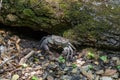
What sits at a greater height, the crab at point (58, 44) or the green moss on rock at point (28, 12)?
the green moss on rock at point (28, 12)

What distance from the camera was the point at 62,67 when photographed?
16.3 ft

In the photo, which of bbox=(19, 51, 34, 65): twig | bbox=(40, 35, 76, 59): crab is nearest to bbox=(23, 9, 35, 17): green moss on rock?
bbox=(40, 35, 76, 59): crab

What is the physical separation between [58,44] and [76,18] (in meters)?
0.61

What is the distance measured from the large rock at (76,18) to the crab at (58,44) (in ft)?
0.45

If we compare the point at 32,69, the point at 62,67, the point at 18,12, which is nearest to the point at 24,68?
the point at 32,69

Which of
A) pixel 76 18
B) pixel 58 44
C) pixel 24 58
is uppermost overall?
pixel 76 18

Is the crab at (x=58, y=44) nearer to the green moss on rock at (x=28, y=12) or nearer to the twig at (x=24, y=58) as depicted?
the twig at (x=24, y=58)

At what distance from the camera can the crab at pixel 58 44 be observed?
5.21 metres

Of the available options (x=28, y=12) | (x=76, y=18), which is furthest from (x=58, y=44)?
(x=28, y=12)

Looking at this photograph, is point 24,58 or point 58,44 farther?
point 58,44

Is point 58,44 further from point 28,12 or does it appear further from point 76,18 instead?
point 28,12

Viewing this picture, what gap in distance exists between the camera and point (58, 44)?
529cm

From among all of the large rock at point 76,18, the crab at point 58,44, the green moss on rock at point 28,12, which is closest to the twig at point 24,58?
the crab at point 58,44

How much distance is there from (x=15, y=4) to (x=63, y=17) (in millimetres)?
973
